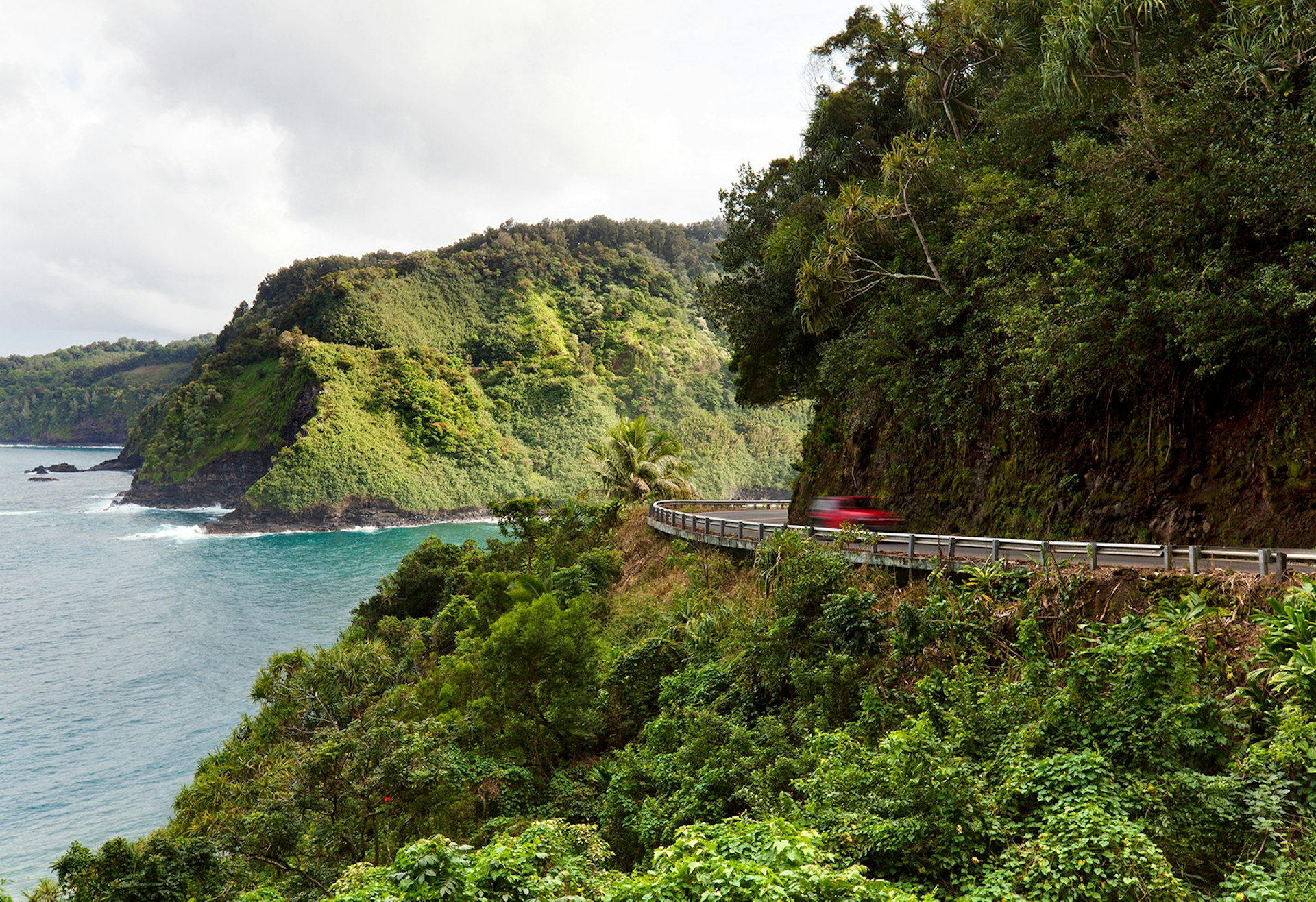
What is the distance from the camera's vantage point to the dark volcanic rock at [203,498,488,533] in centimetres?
8256

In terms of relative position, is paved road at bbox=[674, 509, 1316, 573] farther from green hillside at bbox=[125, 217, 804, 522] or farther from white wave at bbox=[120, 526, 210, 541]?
green hillside at bbox=[125, 217, 804, 522]

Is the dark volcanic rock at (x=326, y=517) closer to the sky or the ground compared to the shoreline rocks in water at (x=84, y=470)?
closer to the ground

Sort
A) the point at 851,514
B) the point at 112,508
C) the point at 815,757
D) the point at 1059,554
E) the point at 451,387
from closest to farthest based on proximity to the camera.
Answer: the point at 815,757 < the point at 1059,554 < the point at 851,514 < the point at 112,508 < the point at 451,387

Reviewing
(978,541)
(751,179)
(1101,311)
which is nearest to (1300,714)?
(978,541)

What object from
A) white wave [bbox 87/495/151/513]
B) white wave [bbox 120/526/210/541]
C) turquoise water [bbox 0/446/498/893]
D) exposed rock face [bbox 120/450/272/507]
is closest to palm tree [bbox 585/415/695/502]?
turquoise water [bbox 0/446/498/893]

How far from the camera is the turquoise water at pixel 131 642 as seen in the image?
26.5 m

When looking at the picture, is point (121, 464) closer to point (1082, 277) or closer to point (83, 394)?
point (83, 394)

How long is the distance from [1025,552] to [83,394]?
734 ft

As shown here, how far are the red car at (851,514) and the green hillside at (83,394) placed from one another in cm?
19142

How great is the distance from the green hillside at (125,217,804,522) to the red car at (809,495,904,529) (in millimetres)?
79908

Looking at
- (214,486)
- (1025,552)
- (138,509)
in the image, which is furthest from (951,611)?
(138,509)

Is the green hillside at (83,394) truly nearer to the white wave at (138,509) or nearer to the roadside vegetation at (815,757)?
the white wave at (138,509)

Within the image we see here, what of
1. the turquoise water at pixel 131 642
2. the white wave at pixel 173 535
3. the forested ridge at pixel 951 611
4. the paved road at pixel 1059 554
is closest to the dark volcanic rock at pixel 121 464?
the turquoise water at pixel 131 642

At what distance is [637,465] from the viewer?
35781mm
